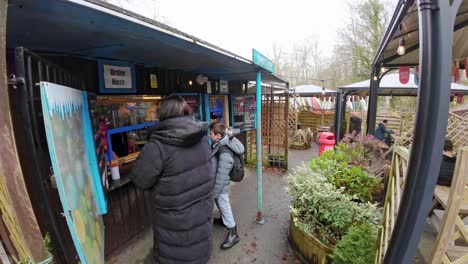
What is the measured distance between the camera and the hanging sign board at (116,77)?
2731mm

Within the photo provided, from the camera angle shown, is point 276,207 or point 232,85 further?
point 232,85

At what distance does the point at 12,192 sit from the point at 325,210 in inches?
105

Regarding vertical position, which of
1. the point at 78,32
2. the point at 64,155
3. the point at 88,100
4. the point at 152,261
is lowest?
the point at 152,261

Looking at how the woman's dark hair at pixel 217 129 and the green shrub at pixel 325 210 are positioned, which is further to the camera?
the woman's dark hair at pixel 217 129

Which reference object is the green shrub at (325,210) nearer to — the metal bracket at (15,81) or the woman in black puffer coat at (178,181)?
the woman in black puffer coat at (178,181)

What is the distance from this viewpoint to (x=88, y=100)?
2.19 meters

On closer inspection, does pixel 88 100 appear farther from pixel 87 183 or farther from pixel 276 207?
pixel 276 207

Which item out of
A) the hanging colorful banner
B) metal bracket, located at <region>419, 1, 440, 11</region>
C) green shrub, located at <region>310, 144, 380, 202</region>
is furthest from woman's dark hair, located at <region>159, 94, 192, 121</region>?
green shrub, located at <region>310, 144, 380, 202</region>

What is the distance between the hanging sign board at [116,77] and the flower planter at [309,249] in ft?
9.83

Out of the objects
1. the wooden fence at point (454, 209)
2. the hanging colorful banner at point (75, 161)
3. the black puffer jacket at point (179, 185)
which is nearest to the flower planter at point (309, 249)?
the wooden fence at point (454, 209)

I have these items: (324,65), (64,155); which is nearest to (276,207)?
(64,155)

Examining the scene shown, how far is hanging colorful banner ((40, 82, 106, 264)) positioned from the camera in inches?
47.9

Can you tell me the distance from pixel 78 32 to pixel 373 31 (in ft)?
54.6

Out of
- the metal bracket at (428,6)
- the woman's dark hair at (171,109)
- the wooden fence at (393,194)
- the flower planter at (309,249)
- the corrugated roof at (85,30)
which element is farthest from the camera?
the flower planter at (309,249)
